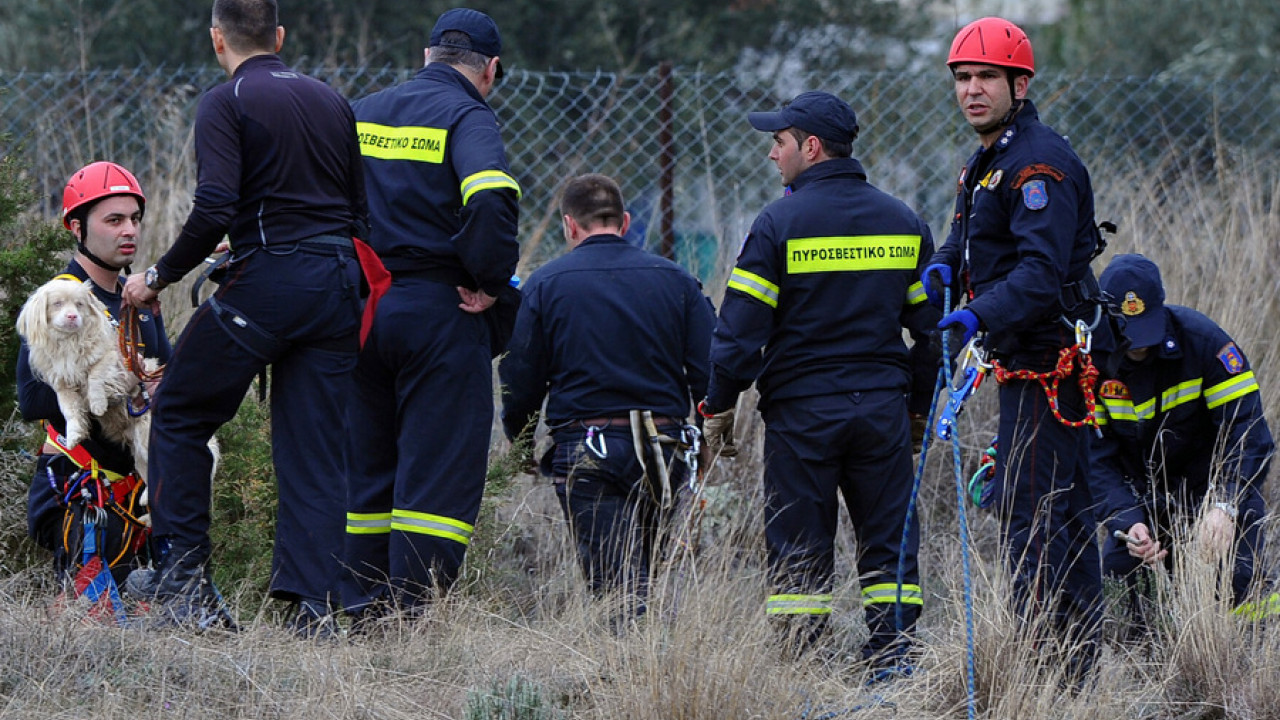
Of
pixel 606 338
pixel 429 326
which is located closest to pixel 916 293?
pixel 606 338

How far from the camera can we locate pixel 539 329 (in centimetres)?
583

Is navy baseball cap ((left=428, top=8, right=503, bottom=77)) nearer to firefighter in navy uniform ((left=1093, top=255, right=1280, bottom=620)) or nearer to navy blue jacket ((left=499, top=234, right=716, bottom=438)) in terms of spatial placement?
navy blue jacket ((left=499, top=234, right=716, bottom=438))

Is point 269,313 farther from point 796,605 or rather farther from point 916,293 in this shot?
point 916,293

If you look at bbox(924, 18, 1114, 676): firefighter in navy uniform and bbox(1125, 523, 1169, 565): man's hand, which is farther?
bbox(1125, 523, 1169, 565): man's hand

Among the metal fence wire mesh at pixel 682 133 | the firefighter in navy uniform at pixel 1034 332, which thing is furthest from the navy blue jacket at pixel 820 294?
the metal fence wire mesh at pixel 682 133

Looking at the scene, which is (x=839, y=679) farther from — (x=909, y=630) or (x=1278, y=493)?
(x=1278, y=493)

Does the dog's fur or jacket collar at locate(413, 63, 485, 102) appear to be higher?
jacket collar at locate(413, 63, 485, 102)

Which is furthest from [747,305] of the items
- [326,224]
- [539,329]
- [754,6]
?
[754,6]

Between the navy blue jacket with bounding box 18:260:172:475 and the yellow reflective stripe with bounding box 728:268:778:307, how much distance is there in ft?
6.42

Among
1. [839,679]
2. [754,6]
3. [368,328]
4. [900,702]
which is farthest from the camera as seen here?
[754,6]

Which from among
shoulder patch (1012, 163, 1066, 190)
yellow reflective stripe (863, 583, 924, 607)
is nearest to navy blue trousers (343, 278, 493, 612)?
yellow reflective stripe (863, 583, 924, 607)

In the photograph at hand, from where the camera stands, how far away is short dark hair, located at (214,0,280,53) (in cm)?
478

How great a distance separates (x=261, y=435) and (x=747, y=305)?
215 centimetres

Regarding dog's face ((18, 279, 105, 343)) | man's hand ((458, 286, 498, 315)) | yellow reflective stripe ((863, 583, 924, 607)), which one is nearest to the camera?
dog's face ((18, 279, 105, 343))
